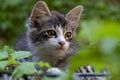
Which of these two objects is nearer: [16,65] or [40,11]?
[16,65]

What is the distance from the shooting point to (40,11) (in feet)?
12.9

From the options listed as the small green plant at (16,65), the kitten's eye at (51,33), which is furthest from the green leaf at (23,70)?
the kitten's eye at (51,33)

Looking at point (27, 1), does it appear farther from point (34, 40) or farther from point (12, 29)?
point (34, 40)

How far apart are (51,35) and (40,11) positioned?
23cm

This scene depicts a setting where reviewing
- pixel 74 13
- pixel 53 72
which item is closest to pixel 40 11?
pixel 74 13

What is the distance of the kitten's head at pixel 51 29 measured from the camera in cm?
371

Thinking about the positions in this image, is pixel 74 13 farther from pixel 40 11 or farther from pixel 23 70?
pixel 23 70

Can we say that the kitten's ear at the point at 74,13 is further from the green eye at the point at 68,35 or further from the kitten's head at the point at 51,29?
the green eye at the point at 68,35

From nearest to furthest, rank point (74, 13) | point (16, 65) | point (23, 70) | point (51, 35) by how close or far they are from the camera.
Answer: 1. point (23, 70)
2. point (16, 65)
3. point (51, 35)
4. point (74, 13)

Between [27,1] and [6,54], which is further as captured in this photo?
[27,1]

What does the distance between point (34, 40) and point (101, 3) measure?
3.34m

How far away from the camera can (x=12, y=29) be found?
7.20 meters

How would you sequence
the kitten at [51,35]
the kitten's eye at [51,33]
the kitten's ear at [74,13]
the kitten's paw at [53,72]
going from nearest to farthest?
the kitten's paw at [53,72] → the kitten at [51,35] → the kitten's eye at [51,33] → the kitten's ear at [74,13]

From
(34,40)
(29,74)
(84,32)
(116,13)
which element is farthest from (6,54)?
(116,13)
